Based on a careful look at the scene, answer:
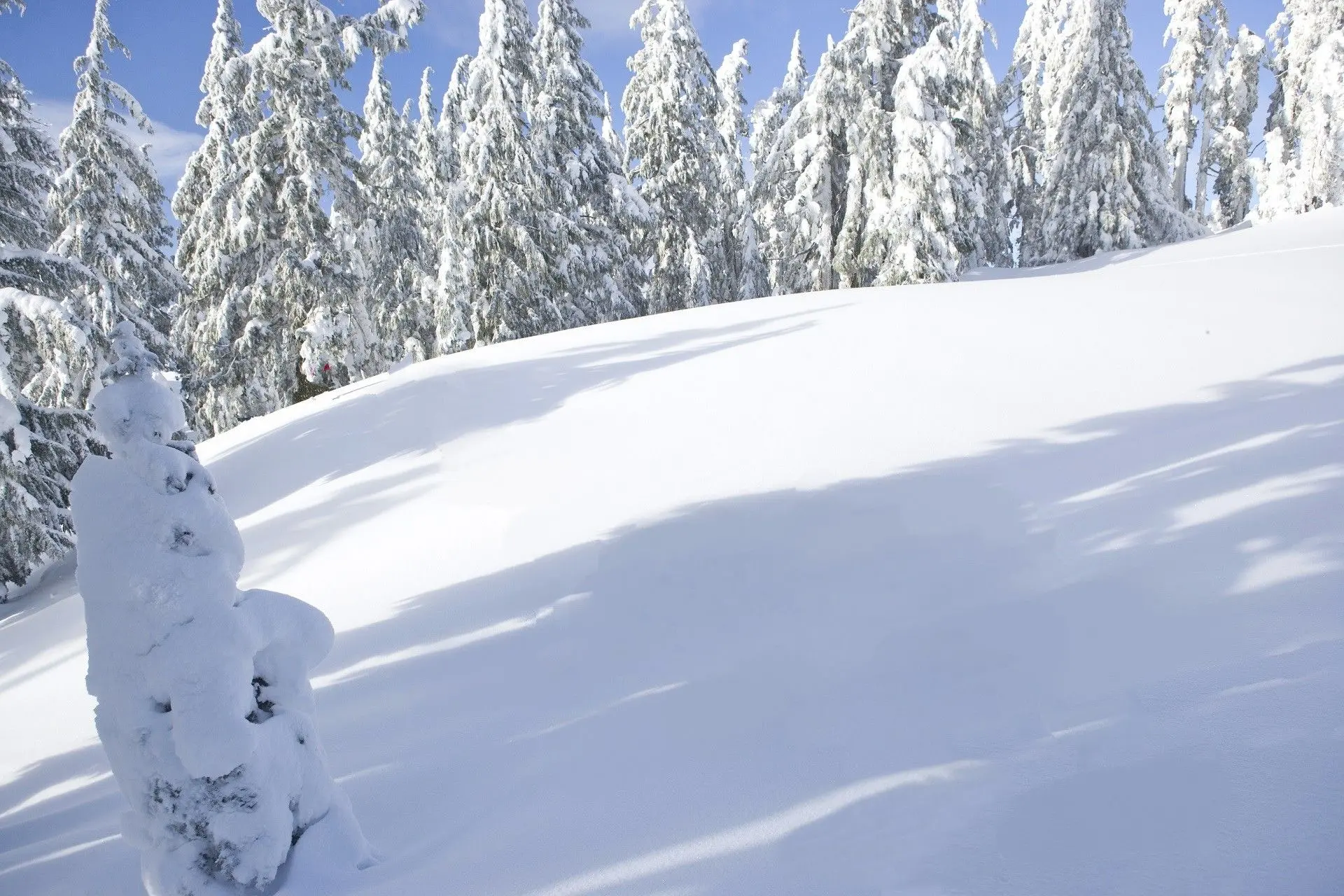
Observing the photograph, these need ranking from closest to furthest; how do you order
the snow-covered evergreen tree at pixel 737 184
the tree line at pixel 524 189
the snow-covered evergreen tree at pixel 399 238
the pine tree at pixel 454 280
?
the tree line at pixel 524 189
the pine tree at pixel 454 280
the snow-covered evergreen tree at pixel 399 238
the snow-covered evergreen tree at pixel 737 184

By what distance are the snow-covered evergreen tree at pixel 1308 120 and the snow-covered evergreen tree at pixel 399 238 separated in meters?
27.3

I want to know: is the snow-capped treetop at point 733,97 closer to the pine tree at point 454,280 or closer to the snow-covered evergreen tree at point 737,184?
the snow-covered evergreen tree at point 737,184

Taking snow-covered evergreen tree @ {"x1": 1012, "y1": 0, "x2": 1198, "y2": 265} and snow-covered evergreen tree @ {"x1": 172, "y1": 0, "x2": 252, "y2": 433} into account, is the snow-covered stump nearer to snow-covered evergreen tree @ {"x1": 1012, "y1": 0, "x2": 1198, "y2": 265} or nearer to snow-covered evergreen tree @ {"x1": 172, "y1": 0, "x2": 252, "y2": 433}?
snow-covered evergreen tree @ {"x1": 172, "y1": 0, "x2": 252, "y2": 433}

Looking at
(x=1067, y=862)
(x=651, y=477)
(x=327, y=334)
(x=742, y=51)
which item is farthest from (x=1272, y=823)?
(x=742, y=51)

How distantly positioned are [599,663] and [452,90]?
23098 millimetres

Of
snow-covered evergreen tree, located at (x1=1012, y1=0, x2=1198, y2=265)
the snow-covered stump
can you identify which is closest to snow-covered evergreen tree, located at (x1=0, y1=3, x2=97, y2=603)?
the snow-covered stump

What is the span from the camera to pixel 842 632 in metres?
3.99

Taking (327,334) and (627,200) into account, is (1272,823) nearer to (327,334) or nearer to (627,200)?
(327,334)

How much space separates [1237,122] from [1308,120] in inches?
314

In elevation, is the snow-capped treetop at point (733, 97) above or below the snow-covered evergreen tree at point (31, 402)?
above

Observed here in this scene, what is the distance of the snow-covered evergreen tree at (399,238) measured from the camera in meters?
20.6

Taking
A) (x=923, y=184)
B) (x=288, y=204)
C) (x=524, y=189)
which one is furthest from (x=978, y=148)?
(x=288, y=204)

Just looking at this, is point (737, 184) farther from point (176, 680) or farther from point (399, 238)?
point (176, 680)

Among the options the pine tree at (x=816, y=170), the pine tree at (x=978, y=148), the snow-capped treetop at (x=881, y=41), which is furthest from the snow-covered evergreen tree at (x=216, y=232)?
the pine tree at (x=978, y=148)
